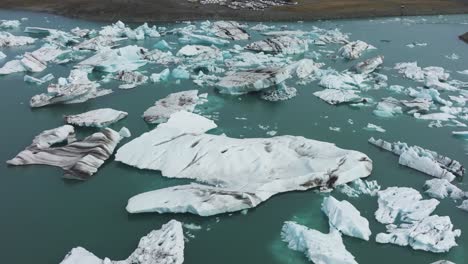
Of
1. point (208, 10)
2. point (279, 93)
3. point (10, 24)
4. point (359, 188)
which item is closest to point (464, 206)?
point (359, 188)

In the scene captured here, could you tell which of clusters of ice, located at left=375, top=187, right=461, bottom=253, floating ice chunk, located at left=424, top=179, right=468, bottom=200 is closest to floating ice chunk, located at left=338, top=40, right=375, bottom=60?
floating ice chunk, located at left=424, top=179, right=468, bottom=200

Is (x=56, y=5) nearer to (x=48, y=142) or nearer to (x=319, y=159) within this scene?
(x=48, y=142)

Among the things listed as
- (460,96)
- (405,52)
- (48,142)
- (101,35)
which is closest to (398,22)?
(405,52)

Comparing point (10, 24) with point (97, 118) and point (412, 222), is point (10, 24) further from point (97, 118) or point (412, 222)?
point (412, 222)

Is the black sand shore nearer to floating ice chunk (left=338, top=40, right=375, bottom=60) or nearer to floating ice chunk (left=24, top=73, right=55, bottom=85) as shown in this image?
floating ice chunk (left=338, top=40, right=375, bottom=60)

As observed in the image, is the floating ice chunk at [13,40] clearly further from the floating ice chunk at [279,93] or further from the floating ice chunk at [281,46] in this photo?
the floating ice chunk at [279,93]

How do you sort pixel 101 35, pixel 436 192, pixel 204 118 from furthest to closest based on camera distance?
pixel 101 35
pixel 204 118
pixel 436 192

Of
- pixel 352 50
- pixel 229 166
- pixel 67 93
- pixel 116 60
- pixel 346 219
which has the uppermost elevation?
pixel 352 50
